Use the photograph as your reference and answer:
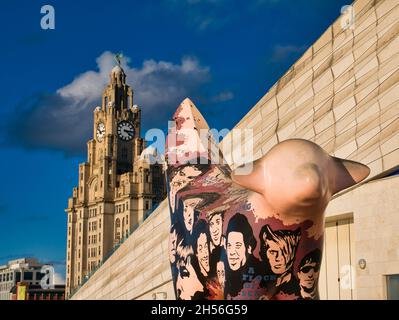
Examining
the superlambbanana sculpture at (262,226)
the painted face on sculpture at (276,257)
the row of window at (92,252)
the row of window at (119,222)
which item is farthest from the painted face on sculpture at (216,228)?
the row of window at (92,252)

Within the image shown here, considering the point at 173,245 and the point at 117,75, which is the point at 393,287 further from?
the point at 117,75

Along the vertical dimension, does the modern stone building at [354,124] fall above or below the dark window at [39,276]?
below

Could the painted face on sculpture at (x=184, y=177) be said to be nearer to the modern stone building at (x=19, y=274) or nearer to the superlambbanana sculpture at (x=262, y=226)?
the superlambbanana sculpture at (x=262, y=226)

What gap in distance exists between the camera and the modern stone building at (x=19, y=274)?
13012 cm

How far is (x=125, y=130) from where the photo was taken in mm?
95812

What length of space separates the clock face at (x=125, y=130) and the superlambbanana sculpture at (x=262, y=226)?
285 feet

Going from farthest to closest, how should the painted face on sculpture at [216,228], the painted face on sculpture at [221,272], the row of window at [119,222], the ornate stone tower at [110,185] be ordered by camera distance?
the ornate stone tower at [110,185]
the row of window at [119,222]
the painted face on sculpture at [216,228]
the painted face on sculpture at [221,272]

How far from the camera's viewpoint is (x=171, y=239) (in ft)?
32.0

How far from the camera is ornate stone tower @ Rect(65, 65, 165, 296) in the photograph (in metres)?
91.6

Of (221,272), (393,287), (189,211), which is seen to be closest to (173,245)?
(189,211)

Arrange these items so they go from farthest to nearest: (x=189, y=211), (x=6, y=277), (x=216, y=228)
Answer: (x=6, y=277)
(x=189, y=211)
(x=216, y=228)

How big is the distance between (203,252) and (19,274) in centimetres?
12883

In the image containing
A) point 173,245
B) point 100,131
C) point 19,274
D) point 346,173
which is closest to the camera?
point 346,173
